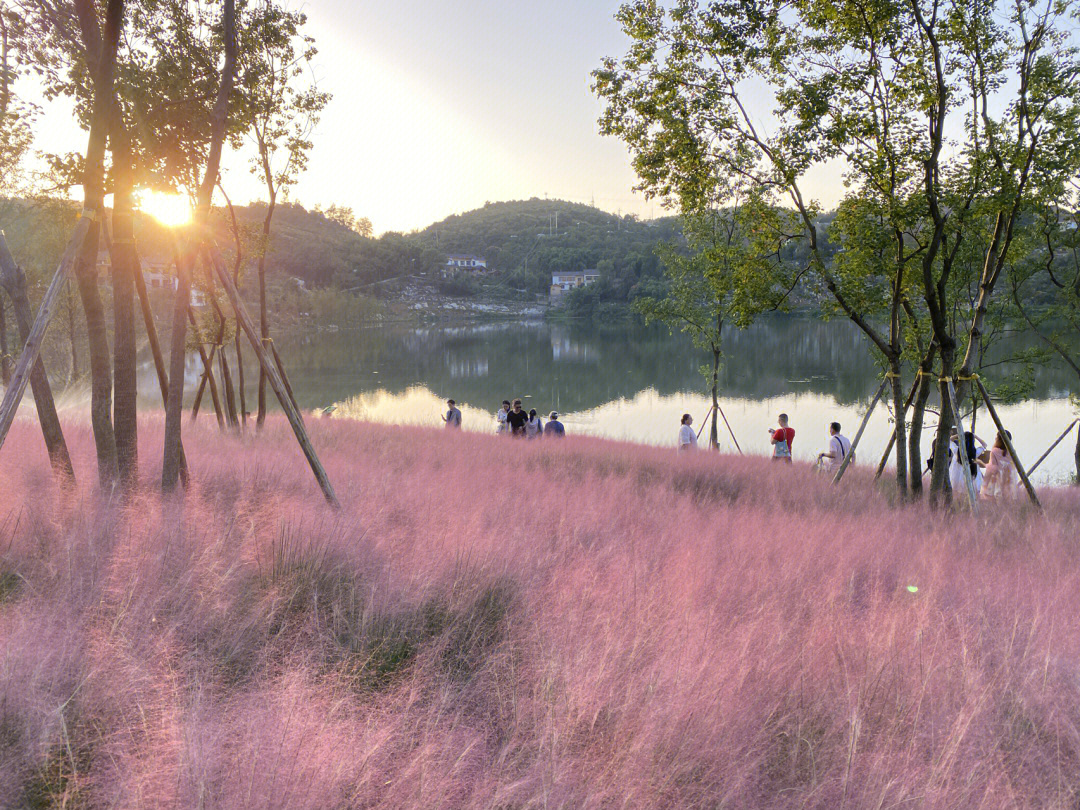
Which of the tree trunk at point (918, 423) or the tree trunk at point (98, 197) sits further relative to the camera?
the tree trunk at point (918, 423)

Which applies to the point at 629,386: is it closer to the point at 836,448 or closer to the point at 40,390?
the point at 836,448

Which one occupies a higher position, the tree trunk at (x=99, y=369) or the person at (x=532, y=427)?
the tree trunk at (x=99, y=369)

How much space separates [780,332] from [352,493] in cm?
9551

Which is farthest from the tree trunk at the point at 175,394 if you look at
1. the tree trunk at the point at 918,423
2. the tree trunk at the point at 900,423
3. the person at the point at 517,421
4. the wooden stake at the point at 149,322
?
the person at the point at 517,421

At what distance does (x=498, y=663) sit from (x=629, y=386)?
1602 inches

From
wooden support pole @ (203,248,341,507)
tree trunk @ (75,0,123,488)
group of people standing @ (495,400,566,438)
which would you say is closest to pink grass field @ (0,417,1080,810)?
wooden support pole @ (203,248,341,507)

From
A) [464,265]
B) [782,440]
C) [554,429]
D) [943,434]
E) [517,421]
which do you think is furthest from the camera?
[464,265]

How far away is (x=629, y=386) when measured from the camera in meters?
43.4

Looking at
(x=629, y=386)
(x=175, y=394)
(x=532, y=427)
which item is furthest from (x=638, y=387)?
(x=175, y=394)

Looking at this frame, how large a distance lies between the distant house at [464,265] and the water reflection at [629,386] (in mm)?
97270

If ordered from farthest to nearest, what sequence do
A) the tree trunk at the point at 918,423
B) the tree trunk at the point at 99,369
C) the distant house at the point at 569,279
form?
the distant house at the point at 569,279, the tree trunk at the point at 918,423, the tree trunk at the point at 99,369

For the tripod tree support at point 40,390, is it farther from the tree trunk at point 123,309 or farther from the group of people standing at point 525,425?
the group of people standing at point 525,425

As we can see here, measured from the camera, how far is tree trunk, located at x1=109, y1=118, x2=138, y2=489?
19.9ft

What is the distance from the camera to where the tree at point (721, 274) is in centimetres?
1009
